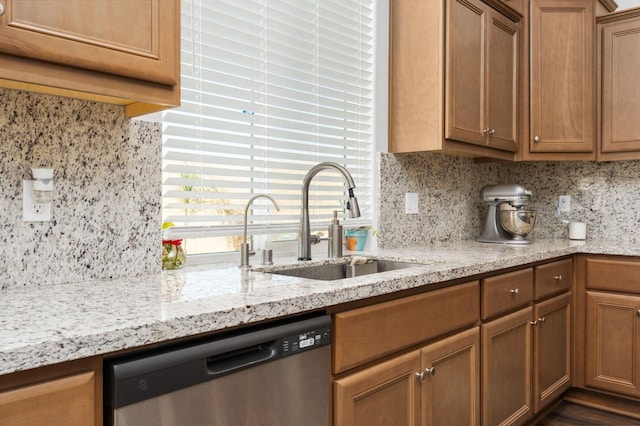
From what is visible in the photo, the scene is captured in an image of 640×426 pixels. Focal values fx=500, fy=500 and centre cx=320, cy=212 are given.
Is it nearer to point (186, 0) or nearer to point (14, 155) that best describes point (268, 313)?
point (14, 155)

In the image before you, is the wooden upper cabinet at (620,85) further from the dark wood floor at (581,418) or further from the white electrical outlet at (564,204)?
the dark wood floor at (581,418)

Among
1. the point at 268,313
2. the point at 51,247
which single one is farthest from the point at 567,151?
the point at 51,247

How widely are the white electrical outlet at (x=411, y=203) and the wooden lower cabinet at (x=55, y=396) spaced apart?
1994 mm

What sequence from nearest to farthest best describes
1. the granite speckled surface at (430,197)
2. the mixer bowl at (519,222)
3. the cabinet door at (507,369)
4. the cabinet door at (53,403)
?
the cabinet door at (53,403), the cabinet door at (507,369), the granite speckled surface at (430,197), the mixer bowl at (519,222)

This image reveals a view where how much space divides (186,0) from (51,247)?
988 mm

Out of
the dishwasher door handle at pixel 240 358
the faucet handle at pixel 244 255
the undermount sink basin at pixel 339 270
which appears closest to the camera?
the dishwasher door handle at pixel 240 358

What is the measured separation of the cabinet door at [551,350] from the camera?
246cm

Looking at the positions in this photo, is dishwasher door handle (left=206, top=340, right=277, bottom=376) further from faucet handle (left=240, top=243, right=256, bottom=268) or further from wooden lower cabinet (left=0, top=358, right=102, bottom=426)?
faucet handle (left=240, top=243, right=256, bottom=268)

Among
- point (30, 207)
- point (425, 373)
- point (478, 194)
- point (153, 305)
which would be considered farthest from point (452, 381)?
point (478, 194)

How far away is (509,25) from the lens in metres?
2.86

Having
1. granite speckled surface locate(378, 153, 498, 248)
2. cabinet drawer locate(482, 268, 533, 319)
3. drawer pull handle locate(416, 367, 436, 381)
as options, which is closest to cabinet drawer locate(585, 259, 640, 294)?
cabinet drawer locate(482, 268, 533, 319)

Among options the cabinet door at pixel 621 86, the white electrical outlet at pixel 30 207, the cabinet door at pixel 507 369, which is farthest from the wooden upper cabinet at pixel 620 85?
the white electrical outlet at pixel 30 207

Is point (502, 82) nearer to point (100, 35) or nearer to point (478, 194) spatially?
point (478, 194)

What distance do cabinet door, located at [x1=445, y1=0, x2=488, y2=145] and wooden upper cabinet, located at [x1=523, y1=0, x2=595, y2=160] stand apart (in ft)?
1.85
